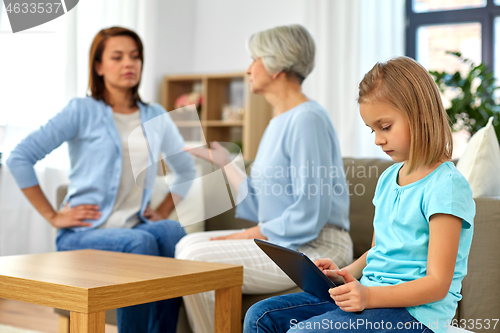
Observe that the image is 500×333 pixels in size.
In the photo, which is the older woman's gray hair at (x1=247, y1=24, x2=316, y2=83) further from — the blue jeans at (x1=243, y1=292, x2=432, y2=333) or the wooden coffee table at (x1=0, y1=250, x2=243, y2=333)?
the blue jeans at (x1=243, y1=292, x2=432, y2=333)

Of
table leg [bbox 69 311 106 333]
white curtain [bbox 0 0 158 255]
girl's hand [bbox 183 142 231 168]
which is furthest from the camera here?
white curtain [bbox 0 0 158 255]

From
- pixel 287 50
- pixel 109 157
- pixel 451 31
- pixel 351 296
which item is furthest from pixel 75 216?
pixel 451 31

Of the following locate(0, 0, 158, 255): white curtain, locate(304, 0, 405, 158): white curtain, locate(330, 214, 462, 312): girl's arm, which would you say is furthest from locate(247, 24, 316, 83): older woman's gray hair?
locate(304, 0, 405, 158): white curtain

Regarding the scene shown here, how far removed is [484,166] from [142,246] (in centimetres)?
110

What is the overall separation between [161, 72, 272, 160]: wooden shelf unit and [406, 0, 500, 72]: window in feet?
4.20

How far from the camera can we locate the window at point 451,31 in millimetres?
3832

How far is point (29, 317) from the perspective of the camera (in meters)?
2.56

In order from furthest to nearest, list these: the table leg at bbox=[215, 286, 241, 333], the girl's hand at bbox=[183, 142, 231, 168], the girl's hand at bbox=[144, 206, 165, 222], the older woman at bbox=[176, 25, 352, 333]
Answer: the girl's hand at bbox=[144, 206, 165, 222] < the girl's hand at bbox=[183, 142, 231, 168] < the older woman at bbox=[176, 25, 352, 333] < the table leg at bbox=[215, 286, 241, 333]

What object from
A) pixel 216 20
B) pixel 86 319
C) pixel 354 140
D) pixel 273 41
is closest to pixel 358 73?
pixel 354 140

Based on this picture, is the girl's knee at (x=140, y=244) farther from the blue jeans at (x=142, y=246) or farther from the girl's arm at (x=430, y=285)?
the girl's arm at (x=430, y=285)

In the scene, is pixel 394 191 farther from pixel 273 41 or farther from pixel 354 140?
pixel 354 140

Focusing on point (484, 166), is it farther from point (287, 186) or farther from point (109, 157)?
point (109, 157)

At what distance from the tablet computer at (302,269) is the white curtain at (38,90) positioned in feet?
7.17

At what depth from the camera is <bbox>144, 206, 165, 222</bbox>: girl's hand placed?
2.01m
